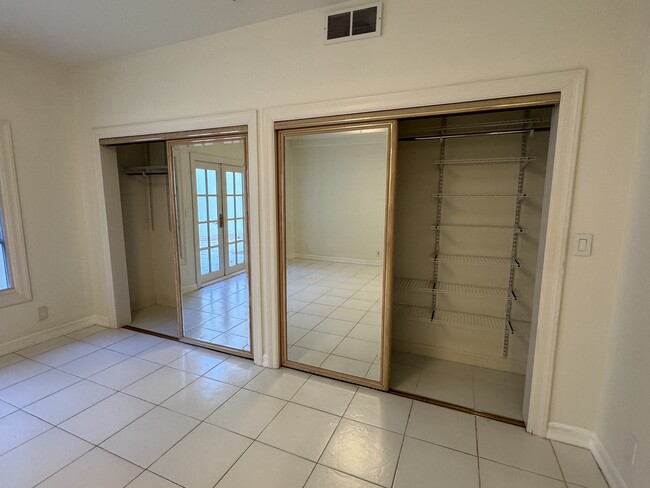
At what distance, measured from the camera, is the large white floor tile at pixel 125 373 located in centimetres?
236

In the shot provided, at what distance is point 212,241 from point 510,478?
11.6 feet

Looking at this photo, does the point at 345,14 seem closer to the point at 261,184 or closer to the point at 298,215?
the point at 261,184

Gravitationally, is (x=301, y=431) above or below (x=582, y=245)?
below

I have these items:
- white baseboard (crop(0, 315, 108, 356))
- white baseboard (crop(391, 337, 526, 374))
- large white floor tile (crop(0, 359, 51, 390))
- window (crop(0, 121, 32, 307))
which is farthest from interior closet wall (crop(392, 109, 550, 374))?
window (crop(0, 121, 32, 307))

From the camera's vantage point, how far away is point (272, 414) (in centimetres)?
202

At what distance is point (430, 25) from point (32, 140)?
3.55 m

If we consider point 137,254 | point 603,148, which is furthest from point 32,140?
point 603,148

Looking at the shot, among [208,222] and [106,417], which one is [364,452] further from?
[208,222]

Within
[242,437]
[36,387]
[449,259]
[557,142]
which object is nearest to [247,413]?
[242,437]

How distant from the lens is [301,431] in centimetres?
188

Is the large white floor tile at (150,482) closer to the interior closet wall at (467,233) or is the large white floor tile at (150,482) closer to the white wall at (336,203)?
the interior closet wall at (467,233)

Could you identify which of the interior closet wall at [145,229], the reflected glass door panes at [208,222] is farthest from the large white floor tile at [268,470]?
the interior closet wall at [145,229]

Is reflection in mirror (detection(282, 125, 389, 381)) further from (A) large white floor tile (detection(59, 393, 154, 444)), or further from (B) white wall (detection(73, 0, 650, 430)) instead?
(A) large white floor tile (detection(59, 393, 154, 444))

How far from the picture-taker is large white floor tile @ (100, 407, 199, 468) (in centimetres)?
170
